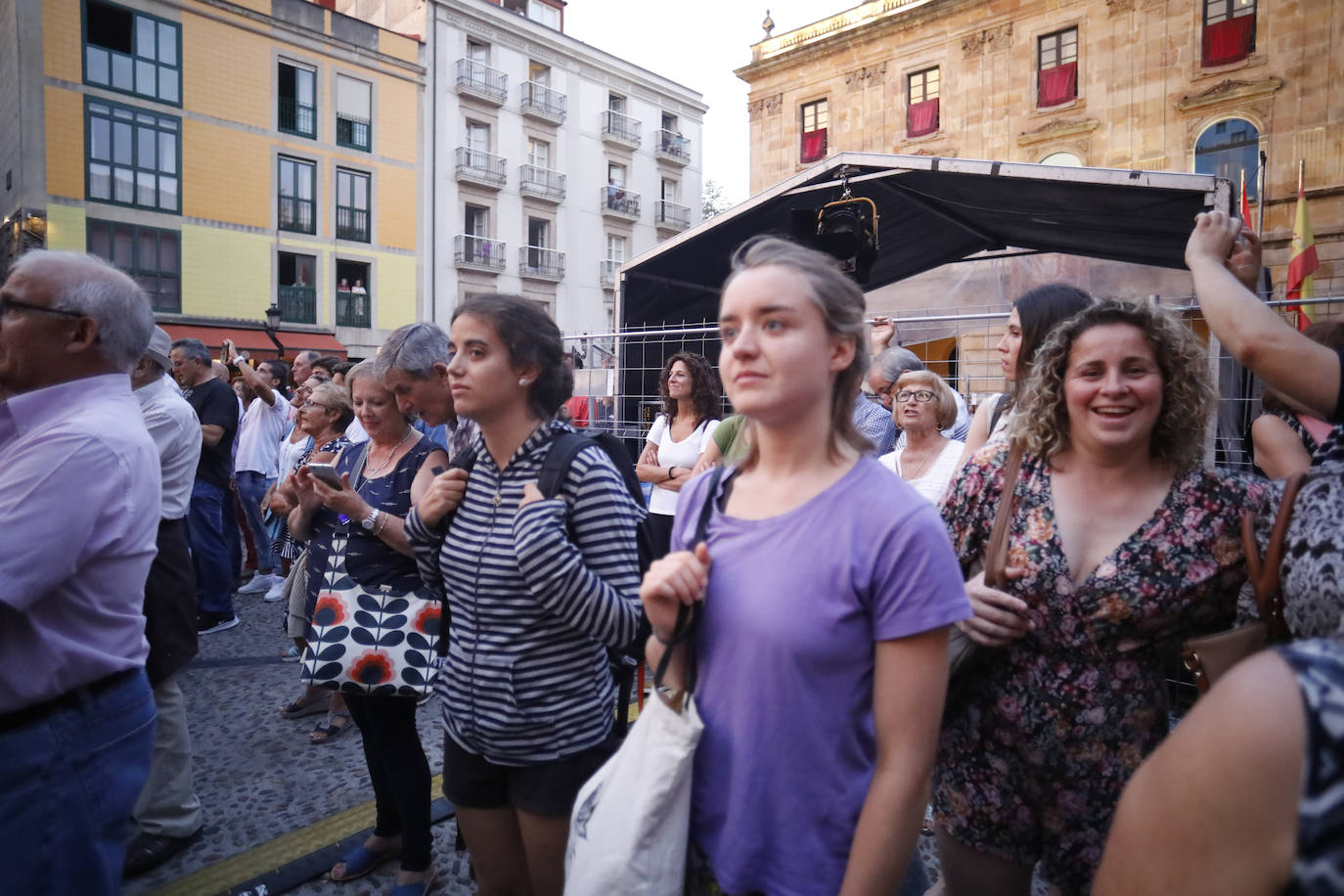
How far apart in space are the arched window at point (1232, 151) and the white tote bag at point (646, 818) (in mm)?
18870

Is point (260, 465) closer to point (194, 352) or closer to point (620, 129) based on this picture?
point (194, 352)

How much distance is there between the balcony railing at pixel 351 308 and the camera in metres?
23.1

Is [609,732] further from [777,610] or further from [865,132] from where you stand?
[865,132]

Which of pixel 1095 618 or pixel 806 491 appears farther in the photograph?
pixel 1095 618

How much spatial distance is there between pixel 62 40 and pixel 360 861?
915 inches

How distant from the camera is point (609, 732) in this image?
6.73ft

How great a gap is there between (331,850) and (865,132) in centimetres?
2131

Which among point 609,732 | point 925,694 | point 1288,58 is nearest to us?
point 925,694

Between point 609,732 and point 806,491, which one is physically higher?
point 806,491

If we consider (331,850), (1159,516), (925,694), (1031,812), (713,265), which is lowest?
(331,850)

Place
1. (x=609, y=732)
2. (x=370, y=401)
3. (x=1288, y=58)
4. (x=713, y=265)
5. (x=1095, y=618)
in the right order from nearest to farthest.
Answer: (x=1095, y=618), (x=609, y=732), (x=370, y=401), (x=713, y=265), (x=1288, y=58)

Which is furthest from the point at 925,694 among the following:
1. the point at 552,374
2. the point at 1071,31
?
the point at 1071,31

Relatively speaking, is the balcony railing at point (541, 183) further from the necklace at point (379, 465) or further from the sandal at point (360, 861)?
the sandal at point (360, 861)

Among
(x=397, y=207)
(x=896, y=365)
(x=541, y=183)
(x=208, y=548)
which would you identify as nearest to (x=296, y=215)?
(x=397, y=207)
